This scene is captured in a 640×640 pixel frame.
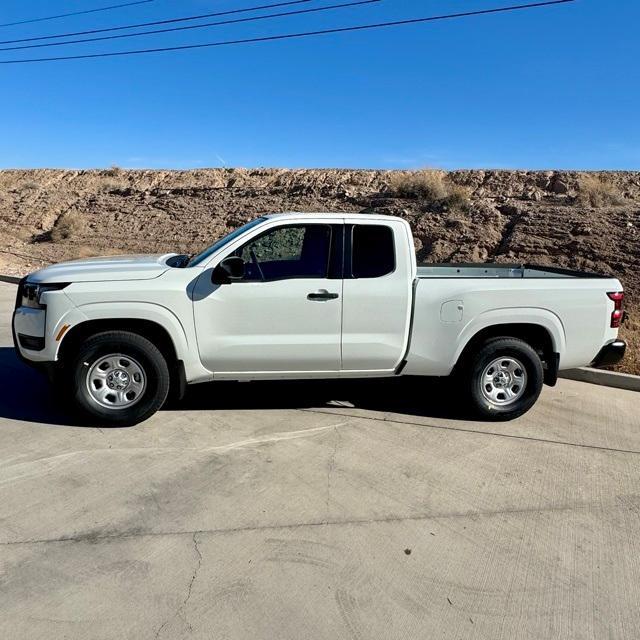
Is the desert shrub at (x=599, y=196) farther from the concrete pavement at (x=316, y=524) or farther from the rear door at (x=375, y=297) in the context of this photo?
the rear door at (x=375, y=297)

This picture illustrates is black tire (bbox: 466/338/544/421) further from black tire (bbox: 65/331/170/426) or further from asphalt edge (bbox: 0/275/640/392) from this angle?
black tire (bbox: 65/331/170/426)

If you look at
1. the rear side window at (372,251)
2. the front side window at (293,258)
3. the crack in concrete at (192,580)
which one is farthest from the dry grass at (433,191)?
the crack in concrete at (192,580)

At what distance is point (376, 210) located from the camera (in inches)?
824

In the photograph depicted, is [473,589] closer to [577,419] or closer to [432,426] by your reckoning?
[432,426]

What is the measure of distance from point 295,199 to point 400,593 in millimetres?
22898

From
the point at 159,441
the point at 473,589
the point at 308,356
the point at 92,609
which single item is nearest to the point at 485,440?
the point at 308,356

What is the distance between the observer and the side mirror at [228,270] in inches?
201

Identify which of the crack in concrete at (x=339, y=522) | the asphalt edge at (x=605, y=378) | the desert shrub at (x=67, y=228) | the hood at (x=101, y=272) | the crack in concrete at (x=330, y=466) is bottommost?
the crack in concrete at (x=339, y=522)

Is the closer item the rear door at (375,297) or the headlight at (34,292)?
the headlight at (34,292)

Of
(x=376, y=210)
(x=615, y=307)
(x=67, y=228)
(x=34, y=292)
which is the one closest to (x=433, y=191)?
(x=376, y=210)

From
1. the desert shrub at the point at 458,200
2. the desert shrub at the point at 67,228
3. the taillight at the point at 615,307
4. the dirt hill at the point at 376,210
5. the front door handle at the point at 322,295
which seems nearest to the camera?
the front door handle at the point at 322,295

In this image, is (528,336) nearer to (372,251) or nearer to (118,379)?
(372,251)

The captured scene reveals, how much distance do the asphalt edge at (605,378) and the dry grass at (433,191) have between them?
1184 cm

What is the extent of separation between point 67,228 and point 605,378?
2398 centimetres
